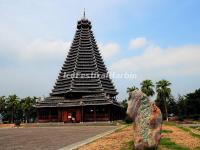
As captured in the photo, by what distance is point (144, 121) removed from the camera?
12219mm

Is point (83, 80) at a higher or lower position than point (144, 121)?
higher

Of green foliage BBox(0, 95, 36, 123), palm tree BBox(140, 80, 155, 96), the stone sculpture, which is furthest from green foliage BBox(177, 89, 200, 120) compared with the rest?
the stone sculpture

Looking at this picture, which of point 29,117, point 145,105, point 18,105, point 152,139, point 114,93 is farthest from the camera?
point 29,117

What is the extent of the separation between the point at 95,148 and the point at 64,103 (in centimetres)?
5810

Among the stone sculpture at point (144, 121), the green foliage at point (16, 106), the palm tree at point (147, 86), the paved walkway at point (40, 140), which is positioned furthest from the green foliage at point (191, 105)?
the stone sculpture at point (144, 121)

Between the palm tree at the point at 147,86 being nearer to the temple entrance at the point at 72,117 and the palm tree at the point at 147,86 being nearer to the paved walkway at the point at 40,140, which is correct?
the temple entrance at the point at 72,117

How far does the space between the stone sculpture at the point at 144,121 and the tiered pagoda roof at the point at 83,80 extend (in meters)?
53.7

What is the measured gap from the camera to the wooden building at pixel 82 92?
69312 millimetres

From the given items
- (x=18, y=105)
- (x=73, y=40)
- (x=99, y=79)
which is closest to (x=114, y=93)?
(x=99, y=79)

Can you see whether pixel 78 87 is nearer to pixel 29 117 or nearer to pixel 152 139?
pixel 29 117

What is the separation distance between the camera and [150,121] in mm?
12086

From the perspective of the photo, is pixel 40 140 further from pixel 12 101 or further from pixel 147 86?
pixel 12 101

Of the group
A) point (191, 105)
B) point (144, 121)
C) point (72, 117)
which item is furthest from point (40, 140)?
point (191, 105)

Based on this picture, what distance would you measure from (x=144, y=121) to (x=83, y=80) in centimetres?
6189
